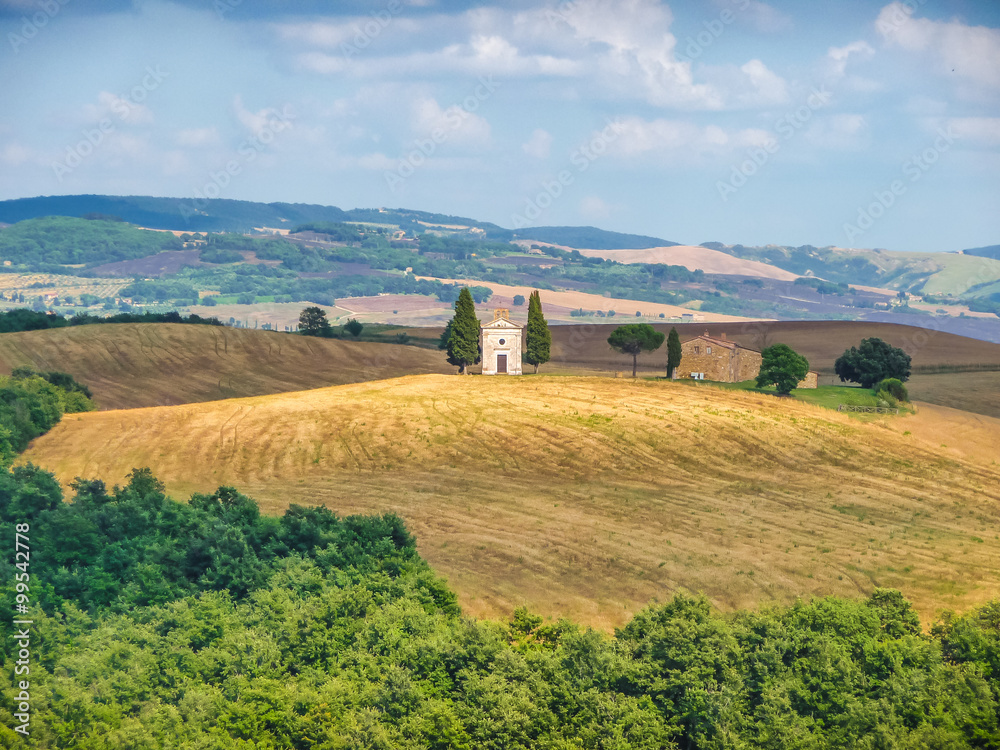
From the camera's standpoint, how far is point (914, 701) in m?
33.4

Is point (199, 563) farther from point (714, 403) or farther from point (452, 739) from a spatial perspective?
point (714, 403)

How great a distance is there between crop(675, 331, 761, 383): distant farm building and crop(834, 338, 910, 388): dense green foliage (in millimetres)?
9260

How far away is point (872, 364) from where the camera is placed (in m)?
102

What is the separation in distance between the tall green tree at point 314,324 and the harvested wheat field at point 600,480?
7064 centimetres

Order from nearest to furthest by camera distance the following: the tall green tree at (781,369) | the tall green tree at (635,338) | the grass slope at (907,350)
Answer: the tall green tree at (781,369)
the tall green tree at (635,338)
the grass slope at (907,350)

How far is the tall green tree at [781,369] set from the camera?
93.6 m

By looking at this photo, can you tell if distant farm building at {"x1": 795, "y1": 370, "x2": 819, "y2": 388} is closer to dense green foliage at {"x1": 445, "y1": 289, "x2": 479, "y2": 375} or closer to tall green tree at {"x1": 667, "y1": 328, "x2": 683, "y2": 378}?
tall green tree at {"x1": 667, "y1": 328, "x2": 683, "y2": 378}

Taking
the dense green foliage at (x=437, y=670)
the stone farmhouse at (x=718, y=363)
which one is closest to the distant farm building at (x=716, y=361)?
the stone farmhouse at (x=718, y=363)

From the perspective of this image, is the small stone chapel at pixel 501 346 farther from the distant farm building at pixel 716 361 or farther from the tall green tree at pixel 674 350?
the distant farm building at pixel 716 361

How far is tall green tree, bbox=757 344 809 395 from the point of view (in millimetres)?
93625

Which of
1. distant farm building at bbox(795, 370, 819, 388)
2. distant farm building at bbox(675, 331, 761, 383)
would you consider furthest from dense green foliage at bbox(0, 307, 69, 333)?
distant farm building at bbox(795, 370, 819, 388)

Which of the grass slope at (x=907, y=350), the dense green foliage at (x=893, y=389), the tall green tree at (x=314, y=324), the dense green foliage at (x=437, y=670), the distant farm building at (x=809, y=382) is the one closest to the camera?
the dense green foliage at (x=437, y=670)

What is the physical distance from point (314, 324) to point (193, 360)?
1520 inches

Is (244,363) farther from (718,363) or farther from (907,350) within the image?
(907,350)
